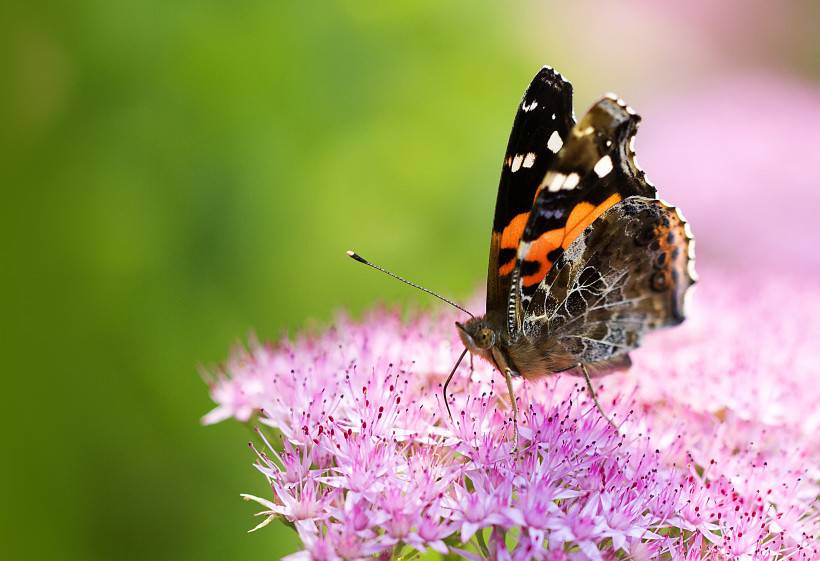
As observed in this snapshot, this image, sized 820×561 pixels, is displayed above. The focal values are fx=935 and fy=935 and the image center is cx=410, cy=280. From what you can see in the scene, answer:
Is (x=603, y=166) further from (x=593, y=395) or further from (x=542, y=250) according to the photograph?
(x=593, y=395)

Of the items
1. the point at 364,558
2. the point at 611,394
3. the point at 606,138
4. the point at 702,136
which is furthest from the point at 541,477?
the point at 702,136

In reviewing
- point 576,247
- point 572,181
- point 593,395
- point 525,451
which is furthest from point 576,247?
point 525,451

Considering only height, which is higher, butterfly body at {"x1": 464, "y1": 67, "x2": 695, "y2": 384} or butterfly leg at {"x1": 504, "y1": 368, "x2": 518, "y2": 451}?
butterfly body at {"x1": 464, "y1": 67, "x2": 695, "y2": 384}

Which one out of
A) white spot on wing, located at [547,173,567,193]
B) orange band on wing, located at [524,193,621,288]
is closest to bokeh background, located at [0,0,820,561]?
orange band on wing, located at [524,193,621,288]

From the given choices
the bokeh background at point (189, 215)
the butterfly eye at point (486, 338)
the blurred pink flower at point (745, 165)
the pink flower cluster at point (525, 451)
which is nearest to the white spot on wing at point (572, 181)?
the butterfly eye at point (486, 338)

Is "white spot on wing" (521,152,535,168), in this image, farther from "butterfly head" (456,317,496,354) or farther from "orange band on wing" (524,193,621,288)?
"butterfly head" (456,317,496,354)
